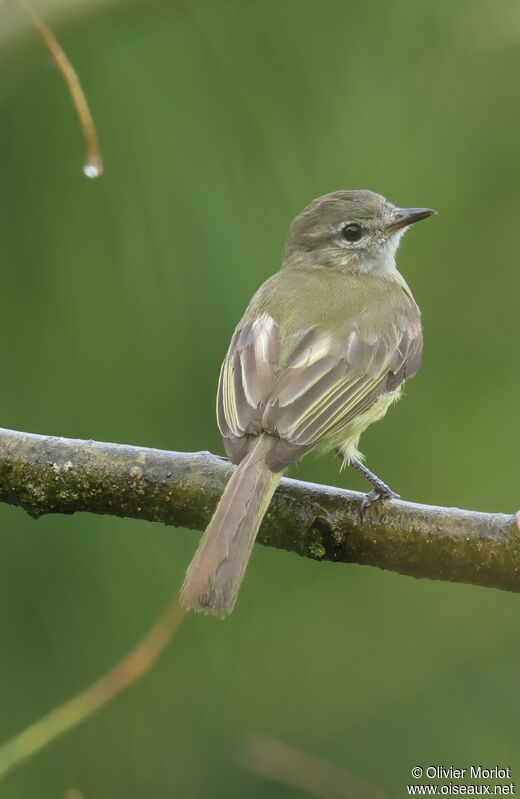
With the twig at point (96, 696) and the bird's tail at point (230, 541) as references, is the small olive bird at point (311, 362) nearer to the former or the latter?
the bird's tail at point (230, 541)

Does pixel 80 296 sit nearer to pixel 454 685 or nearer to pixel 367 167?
pixel 367 167

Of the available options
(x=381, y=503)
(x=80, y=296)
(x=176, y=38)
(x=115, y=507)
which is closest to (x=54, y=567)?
(x=80, y=296)

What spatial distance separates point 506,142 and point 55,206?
1.88m

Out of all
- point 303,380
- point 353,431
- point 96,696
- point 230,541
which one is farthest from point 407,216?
point 96,696

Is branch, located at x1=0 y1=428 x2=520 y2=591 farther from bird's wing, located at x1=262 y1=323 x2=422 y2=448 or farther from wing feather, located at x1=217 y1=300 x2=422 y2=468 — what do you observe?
bird's wing, located at x1=262 y1=323 x2=422 y2=448

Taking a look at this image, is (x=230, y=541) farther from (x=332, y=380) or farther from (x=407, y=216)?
(x=407, y=216)

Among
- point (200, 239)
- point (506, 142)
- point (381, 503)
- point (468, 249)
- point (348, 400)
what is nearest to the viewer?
point (381, 503)

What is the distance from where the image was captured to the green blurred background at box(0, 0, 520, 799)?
15.2 feet

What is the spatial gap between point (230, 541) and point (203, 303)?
153 centimetres

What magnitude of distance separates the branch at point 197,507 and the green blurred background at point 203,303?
1.10 meters

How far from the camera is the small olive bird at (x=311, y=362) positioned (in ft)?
11.4

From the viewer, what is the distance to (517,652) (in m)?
5.95

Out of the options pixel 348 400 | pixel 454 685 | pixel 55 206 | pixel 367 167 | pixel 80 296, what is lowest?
pixel 454 685

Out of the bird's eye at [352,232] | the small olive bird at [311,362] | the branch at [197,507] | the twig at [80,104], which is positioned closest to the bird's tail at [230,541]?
the small olive bird at [311,362]
